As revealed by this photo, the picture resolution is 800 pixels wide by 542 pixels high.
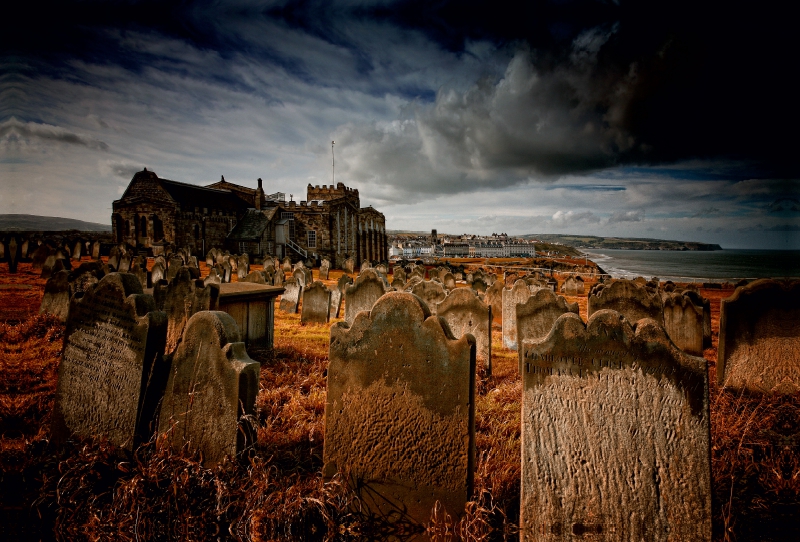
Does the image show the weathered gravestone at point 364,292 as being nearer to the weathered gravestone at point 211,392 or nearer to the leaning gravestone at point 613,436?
the weathered gravestone at point 211,392

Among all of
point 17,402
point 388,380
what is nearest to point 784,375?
point 388,380

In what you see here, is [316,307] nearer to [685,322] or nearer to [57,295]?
[57,295]

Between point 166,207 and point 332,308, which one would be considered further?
Result: point 166,207

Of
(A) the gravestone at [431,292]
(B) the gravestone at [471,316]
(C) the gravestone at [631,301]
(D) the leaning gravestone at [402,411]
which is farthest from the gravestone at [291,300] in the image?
(D) the leaning gravestone at [402,411]

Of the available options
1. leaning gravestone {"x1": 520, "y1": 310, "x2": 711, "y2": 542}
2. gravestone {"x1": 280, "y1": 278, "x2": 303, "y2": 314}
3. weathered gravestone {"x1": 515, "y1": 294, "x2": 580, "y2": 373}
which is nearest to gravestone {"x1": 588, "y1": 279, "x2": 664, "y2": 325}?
weathered gravestone {"x1": 515, "y1": 294, "x2": 580, "y2": 373}

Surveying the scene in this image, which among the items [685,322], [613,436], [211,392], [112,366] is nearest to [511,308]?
[685,322]

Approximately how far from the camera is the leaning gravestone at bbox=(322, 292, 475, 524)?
2.81 meters

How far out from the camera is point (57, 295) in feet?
28.0

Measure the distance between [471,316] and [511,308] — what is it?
2.57m

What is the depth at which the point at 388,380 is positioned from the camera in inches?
117

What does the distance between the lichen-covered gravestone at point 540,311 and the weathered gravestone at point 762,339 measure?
2.14 m

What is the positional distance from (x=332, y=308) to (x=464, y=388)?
9.13 meters

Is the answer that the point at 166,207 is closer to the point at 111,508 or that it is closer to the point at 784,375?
the point at 111,508

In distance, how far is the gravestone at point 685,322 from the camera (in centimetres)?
755
